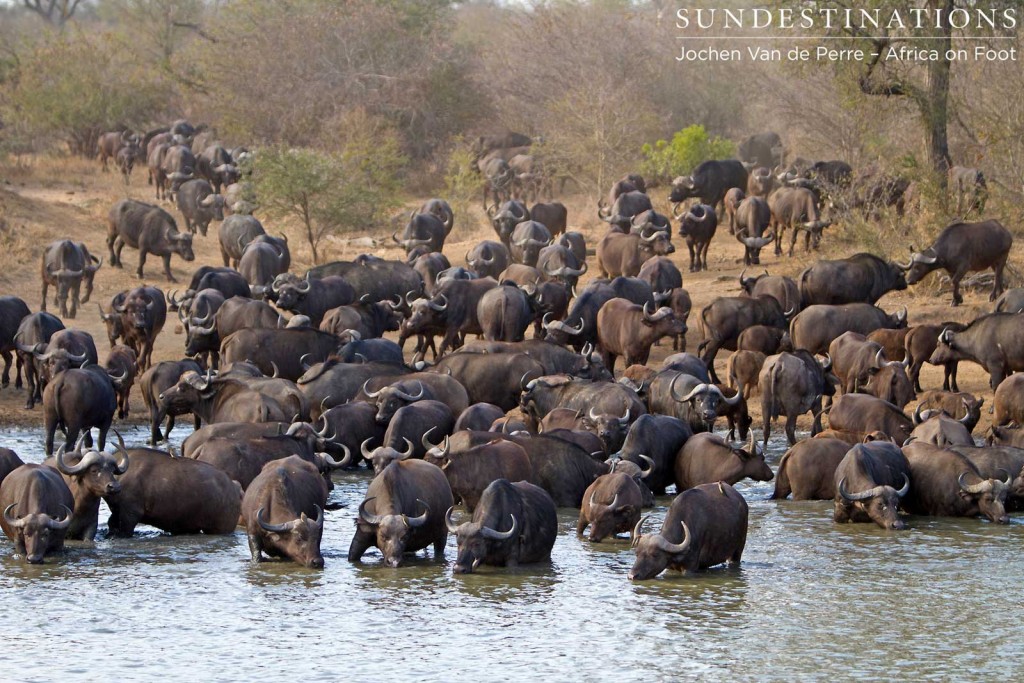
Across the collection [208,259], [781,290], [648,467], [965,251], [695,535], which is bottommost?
[695,535]

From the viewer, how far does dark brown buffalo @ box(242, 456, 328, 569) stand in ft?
37.4

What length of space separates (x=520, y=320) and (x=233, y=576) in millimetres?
9852

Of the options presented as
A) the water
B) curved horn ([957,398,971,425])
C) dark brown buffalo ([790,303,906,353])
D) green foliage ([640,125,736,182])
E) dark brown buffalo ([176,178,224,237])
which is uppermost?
green foliage ([640,125,736,182])

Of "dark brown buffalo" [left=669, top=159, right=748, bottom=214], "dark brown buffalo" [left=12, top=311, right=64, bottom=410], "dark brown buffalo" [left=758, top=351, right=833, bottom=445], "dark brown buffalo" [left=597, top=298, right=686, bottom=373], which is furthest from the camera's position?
"dark brown buffalo" [left=669, top=159, right=748, bottom=214]

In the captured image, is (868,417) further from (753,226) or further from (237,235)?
(237,235)

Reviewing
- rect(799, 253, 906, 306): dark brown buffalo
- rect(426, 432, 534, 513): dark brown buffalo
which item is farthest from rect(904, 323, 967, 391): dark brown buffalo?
rect(426, 432, 534, 513): dark brown buffalo

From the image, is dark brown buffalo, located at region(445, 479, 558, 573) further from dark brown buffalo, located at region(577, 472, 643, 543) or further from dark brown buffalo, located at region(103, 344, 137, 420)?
dark brown buffalo, located at region(103, 344, 137, 420)

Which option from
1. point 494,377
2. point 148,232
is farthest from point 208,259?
point 494,377

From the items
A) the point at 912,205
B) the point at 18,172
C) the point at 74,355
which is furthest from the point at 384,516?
the point at 18,172

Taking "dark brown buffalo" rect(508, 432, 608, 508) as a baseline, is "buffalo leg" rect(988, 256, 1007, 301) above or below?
above

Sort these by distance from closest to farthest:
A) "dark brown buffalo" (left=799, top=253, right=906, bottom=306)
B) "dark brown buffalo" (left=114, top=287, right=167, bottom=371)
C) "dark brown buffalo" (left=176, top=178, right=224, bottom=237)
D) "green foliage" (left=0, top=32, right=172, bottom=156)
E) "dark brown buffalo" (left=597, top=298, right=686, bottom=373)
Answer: "dark brown buffalo" (left=597, top=298, right=686, bottom=373), "dark brown buffalo" (left=114, top=287, right=167, bottom=371), "dark brown buffalo" (left=799, top=253, right=906, bottom=306), "dark brown buffalo" (left=176, top=178, right=224, bottom=237), "green foliage" (left=0, top=32, right=172, bottom=156)

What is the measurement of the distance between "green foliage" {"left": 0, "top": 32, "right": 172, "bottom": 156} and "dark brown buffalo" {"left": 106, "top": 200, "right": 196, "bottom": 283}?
1936cm

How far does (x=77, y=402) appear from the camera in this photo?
16.0 m

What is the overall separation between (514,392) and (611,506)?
579 centimetres
